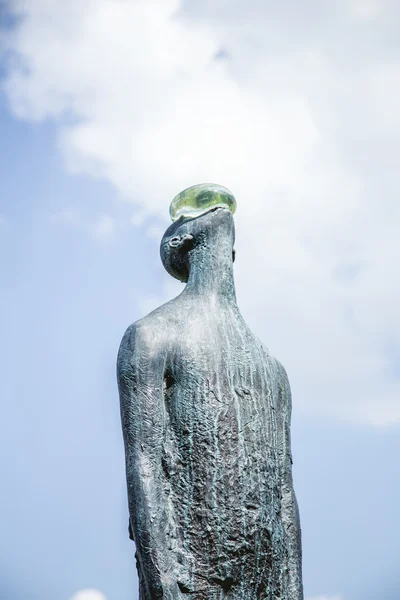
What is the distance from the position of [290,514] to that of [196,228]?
6.54 feet

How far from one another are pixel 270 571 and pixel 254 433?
825mm

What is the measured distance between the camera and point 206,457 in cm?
559

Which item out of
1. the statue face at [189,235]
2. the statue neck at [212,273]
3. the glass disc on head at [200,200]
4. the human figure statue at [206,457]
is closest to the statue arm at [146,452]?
the human figure statue at [206,457]

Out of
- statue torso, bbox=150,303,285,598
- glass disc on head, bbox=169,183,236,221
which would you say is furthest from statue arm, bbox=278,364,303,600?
glass disc on head, bbox=169,183,236,221

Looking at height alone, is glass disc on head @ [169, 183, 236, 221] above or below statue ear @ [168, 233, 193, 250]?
above

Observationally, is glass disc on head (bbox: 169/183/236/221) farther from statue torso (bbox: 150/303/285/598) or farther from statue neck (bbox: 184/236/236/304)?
statue torso (bbox: 150/303/285/598)

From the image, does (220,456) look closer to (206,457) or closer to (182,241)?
(206,457)

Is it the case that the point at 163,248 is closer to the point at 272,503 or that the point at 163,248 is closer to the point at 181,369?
the point at 181,369

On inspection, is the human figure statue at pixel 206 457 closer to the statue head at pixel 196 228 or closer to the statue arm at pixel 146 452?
the statue arm at pixel 146 452

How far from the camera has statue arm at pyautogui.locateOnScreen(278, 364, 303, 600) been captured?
19.4 ft

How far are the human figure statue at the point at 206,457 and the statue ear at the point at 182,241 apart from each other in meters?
0.32

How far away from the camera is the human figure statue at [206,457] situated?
17.8ft

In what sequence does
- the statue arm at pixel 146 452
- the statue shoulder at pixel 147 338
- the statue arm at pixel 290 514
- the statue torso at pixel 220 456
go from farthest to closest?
the statue arm at pixel 290 514, the statue shoulder at pixel 147 338, the statue torso at pixel 220 456, the statue arm at pixel 146 452

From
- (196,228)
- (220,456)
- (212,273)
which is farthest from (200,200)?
(220,456)
